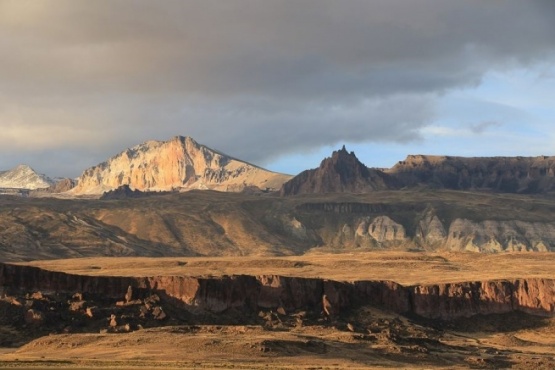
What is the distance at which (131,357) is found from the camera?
119938 millimetres

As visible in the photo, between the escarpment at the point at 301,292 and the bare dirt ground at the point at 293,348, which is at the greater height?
the escarpment at the point at 301,292

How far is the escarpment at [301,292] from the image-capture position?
153m

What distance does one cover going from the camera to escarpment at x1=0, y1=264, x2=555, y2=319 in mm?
152875

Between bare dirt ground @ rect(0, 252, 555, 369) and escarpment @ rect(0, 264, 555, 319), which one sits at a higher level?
escarpment @ rect(0, 264, 555, 319)

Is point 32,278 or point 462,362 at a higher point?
point 32,278

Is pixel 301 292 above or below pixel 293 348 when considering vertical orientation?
above

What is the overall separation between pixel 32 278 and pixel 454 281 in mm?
84176

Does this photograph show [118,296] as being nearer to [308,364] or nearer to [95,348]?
[95,348]

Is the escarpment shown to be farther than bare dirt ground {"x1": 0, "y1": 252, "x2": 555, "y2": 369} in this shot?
Yes

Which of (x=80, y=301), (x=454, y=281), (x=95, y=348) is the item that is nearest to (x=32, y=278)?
(x=80, y=301)

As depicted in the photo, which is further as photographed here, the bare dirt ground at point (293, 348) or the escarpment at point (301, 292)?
the escarpment at point (301, 292)

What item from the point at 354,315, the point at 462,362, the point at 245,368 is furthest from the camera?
the point at 354,315

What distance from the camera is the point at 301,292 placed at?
166 meters

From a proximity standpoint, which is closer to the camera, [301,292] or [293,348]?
[293,348]
